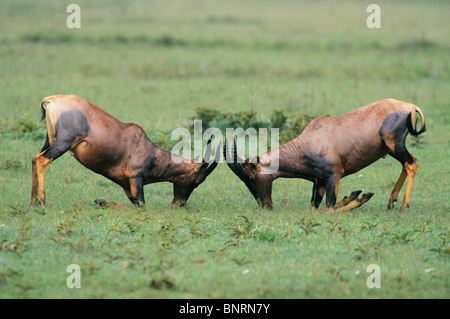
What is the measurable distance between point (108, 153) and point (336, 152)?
3.42 metres

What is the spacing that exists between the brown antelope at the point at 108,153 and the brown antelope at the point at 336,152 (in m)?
0.88

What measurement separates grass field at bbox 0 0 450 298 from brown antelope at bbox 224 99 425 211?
0.45 meters

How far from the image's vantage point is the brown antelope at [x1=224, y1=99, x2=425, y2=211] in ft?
34.8

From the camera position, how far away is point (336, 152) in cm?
1062

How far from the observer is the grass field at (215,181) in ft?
25.5

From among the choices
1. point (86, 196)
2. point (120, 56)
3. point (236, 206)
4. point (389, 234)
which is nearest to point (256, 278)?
point (389, 234)

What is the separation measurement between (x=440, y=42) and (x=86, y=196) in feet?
67.2
